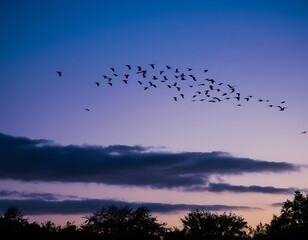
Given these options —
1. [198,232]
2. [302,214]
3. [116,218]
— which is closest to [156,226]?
[116,218]

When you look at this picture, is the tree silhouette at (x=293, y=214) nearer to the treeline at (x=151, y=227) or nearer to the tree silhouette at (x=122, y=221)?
the treeline at (x=151, y=227)

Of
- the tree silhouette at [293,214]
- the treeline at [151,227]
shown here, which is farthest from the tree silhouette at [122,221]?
the tree silhouette at [293,214]

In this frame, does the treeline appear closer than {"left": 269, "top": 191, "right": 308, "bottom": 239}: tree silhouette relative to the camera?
Yes

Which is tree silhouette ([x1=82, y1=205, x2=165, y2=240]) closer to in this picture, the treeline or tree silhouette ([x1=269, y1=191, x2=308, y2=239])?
the treeline

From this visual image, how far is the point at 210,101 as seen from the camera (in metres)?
24.2

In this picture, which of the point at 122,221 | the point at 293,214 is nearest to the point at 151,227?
the point at 122,221

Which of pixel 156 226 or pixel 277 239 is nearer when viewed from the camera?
pixel 277 239

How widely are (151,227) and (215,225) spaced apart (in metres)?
20.3

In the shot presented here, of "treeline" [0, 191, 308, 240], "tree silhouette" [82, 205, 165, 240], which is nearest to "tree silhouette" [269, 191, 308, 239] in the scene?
"treeline" [0, 191, 308, 240]

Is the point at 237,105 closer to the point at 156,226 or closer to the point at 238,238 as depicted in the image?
the point at 156,226

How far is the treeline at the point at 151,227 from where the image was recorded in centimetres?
4419

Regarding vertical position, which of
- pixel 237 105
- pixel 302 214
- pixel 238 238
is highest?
pixel 237 105

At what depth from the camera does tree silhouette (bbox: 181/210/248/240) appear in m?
89.1

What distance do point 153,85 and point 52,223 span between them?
216 feet
